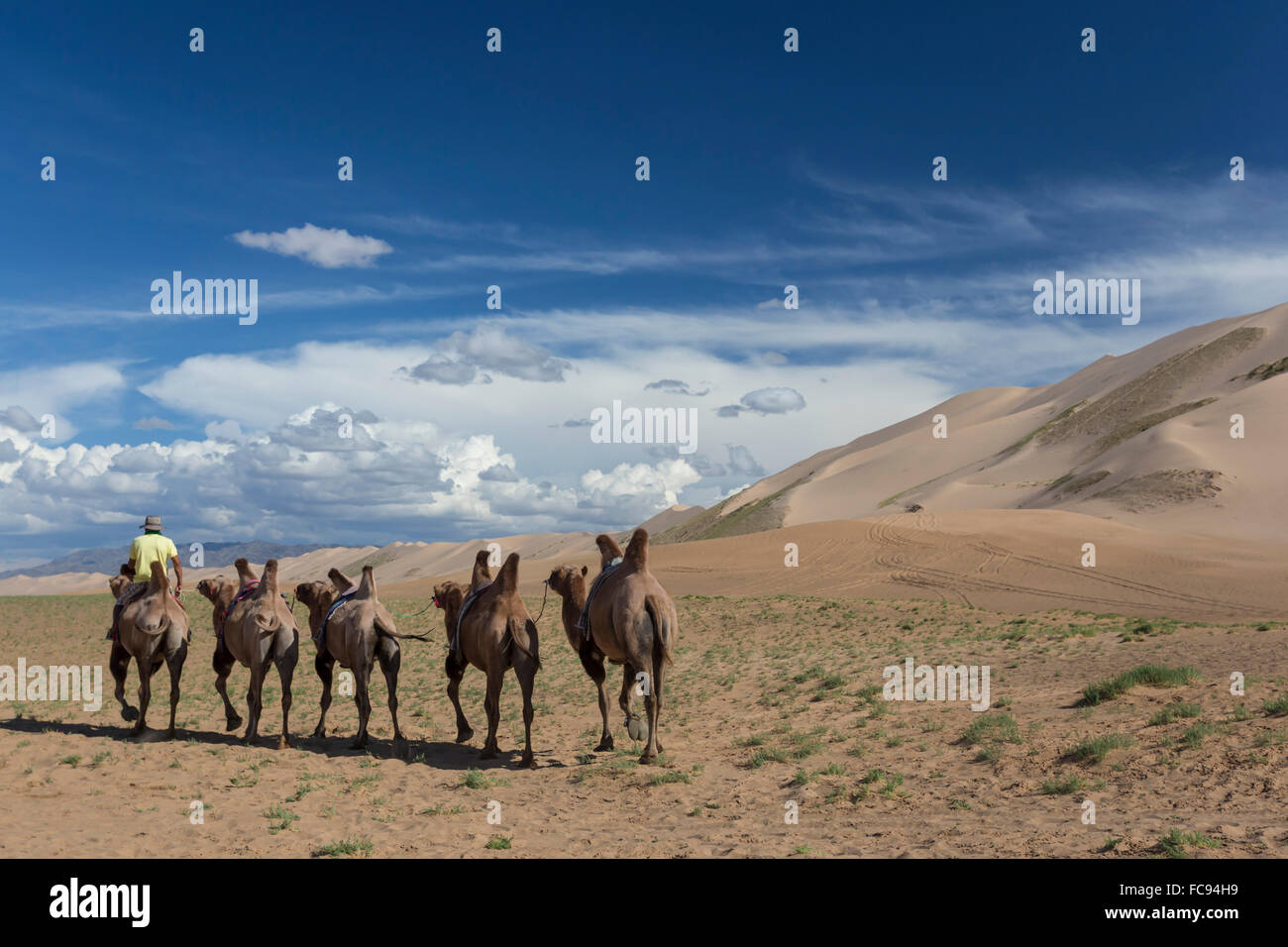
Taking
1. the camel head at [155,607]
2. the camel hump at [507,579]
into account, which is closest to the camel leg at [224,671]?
the camel head at [155,607]

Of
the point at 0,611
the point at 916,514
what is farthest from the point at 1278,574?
the point at 0,611

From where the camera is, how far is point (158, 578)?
14.7 meters

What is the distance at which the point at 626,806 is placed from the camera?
10828mm

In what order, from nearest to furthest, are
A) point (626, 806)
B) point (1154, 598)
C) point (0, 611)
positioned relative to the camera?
point (626, 806) < point (1154, 598) < point (0, 611)

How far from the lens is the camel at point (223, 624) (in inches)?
610

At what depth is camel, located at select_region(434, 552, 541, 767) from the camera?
1322 cm

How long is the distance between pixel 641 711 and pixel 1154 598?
26.6 meters

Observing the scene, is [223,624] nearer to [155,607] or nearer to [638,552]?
[155,607]

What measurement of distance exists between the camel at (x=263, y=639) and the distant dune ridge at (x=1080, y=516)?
94.1 feet

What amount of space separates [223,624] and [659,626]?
7.76 meters

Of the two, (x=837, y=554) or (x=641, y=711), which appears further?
(x=837, y=554)

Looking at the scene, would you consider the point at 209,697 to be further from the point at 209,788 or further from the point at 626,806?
the point at 626,806

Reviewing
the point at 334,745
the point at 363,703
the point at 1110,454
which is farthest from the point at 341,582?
the point at 1110,454

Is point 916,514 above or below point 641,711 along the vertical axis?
above
